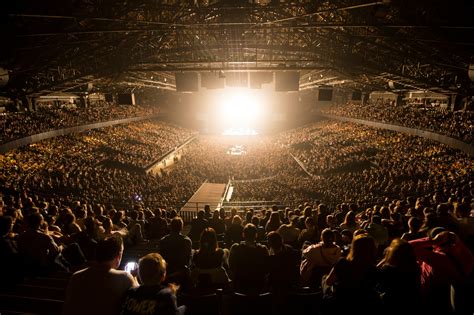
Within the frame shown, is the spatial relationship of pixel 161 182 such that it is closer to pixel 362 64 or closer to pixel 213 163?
pixel 213 163

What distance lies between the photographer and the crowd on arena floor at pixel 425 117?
23.2m

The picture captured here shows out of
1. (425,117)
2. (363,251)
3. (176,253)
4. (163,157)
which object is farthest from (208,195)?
(425,117)

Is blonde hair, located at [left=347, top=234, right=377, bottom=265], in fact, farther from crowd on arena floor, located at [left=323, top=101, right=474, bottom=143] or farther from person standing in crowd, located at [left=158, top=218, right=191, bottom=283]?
crowd on arena floor, located at [left=323, top=101, right=474, bottom=143]

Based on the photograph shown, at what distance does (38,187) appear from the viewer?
53.8 feet

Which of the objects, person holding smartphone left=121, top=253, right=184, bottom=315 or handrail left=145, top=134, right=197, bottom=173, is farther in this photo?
handrail left=145, top=134, right=197, bottom=173

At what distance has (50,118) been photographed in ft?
102

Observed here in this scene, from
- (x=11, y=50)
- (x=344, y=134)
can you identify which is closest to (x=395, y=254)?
(x=11, y=50)

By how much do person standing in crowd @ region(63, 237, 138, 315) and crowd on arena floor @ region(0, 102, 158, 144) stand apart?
2269 cm

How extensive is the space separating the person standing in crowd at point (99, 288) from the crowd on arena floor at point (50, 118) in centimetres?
2269

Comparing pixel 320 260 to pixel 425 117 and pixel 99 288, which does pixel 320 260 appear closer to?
pixel 99 288

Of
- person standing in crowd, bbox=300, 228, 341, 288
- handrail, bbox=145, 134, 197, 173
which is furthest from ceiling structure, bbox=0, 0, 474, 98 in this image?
handrail, bbox=145, 134, 197, 173

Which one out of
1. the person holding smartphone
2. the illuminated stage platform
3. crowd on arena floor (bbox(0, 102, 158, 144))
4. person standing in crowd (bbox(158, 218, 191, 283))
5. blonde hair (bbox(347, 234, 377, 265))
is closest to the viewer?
the person holding smartphone

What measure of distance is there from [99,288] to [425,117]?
1298 inches

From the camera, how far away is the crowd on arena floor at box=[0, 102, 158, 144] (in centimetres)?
2394
